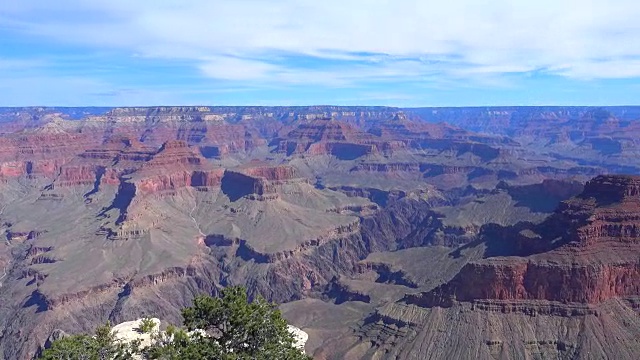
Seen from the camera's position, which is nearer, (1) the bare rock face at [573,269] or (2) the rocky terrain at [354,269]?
(2) the rocky terrain at [354,269]

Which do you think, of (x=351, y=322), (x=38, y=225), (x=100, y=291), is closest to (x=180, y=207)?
(x=38, y=225)

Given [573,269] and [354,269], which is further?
[354,269]

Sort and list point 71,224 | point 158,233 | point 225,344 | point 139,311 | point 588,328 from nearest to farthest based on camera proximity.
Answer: point 225,344 → point 588,328 → point 139,311 → point 158,233 → point 71,224

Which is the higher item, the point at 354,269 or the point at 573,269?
the point at 573,269

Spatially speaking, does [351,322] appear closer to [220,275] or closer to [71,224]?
[220,275]

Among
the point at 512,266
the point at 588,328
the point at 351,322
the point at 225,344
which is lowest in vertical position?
the point at 351,322

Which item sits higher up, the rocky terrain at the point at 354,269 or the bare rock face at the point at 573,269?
the bare rock face at the point at 573,269

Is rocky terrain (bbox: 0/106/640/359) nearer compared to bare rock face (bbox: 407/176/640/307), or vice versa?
rocky terrain (bbox: 0/106/640/359)

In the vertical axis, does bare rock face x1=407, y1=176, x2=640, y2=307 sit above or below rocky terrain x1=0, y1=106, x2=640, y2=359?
above
